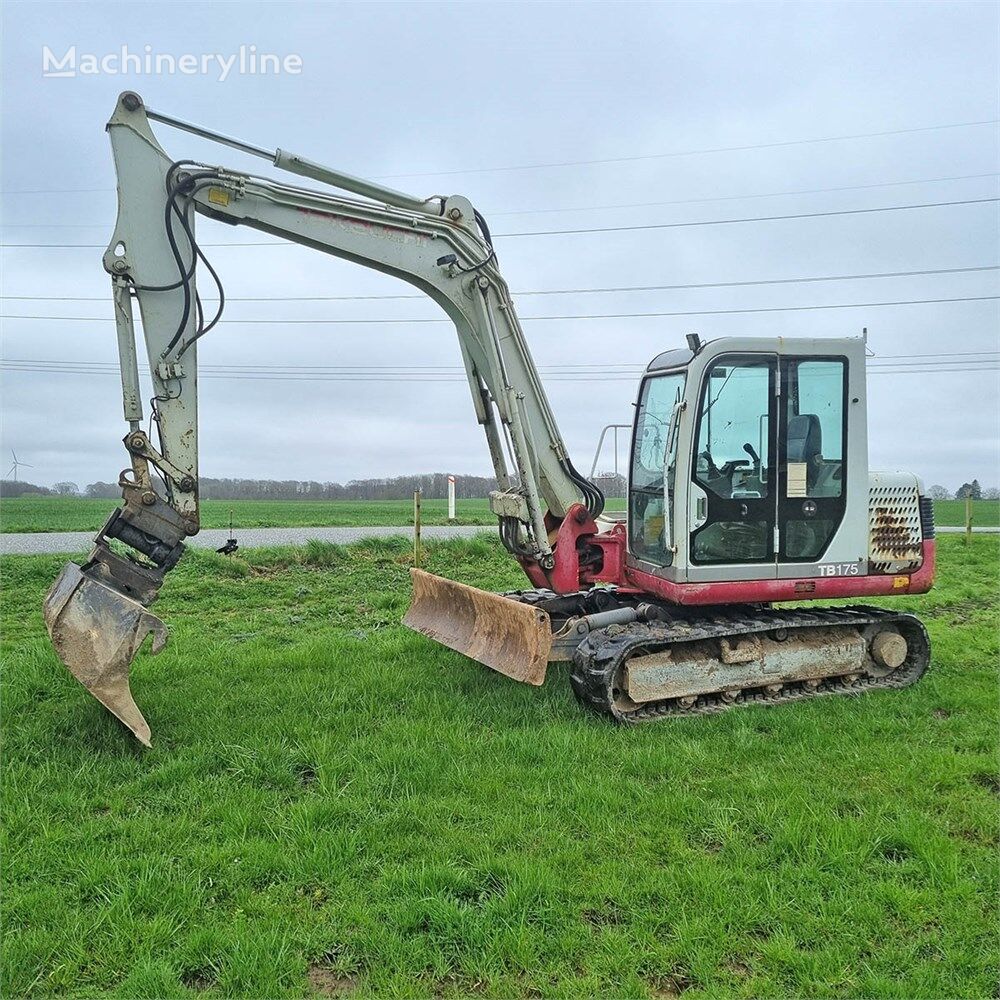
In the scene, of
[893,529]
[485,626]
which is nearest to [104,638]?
[485,626]

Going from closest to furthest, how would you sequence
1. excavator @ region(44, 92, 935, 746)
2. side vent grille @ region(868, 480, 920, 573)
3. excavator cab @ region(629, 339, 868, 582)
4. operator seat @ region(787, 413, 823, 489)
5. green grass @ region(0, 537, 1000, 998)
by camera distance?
green grass @ region(0, 537, 1000, 998), excavator @ region(44, 92, 935, 746), excavator cab @ region(629, 339, 868, 582), operator seat @ region(787, 413, 823, 489), side vent grille @ region(868, 480, 920, 573)

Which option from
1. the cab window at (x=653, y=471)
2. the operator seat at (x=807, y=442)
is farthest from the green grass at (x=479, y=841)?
the operator seat at (x=807, y=442)

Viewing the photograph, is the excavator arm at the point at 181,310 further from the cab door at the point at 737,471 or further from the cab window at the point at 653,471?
the cab door at the point at 737,471

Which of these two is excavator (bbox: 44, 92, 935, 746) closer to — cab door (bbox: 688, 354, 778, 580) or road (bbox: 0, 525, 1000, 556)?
cab door (bbox: 688, 354, 778, 580)

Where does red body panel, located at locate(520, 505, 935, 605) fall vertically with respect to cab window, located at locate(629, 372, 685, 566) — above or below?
below

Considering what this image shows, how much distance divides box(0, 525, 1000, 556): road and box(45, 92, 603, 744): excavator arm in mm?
10042

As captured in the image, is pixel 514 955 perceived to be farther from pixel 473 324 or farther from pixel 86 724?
pixel 473 324

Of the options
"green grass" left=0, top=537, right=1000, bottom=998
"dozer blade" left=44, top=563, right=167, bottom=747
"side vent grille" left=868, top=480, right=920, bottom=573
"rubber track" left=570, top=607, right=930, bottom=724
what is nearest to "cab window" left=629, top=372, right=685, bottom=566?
"rubber track" left=570, top=607, right=930, bottom=724

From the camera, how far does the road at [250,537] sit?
1753cm

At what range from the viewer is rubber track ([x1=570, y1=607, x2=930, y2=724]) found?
237 inches

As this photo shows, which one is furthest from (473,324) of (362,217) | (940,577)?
(940,577)

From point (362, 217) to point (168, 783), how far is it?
4.13m

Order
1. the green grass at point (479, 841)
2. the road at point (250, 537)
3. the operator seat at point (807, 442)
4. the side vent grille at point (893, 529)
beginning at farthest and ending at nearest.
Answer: the road at point (250, 537) < the side vent grille at point (893, 529) < the operator seat at point (807, 442) < the green grass at point (479, 841)

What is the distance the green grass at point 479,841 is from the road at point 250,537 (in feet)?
35.0
